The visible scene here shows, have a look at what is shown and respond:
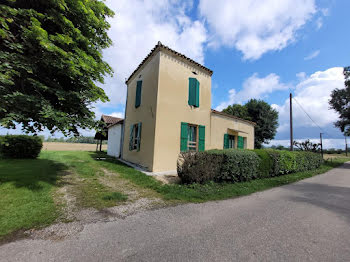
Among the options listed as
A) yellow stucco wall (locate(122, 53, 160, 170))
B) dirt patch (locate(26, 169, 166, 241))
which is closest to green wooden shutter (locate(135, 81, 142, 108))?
yellow stucco wall (locate(122, 53, 160, 170))

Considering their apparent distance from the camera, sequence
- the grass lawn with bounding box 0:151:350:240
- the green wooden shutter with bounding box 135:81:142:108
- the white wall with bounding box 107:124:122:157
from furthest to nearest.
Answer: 1. the white wall with bounding box 107:124:122:157
2. the green wooden shutter with bounding box 135:81:142:108
3. the grass lawn with bounding box 0:151:350:240

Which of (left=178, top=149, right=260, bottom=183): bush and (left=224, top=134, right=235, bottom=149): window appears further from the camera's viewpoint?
(left=224, top=134, right=235, bottom=149): window

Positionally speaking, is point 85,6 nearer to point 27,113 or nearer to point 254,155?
point 27,113

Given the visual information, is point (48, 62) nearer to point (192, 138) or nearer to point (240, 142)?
point (192, 138)

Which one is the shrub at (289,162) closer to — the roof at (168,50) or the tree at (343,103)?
the roof at (168,50)

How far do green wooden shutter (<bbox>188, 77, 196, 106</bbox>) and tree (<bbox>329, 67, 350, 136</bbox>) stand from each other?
20.3 m

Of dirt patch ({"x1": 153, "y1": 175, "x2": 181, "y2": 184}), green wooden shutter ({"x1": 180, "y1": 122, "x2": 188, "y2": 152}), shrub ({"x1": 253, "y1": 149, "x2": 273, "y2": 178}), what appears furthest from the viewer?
green wooden shutter ({"x1": 180, "y1": 122, "x2": 188, "y2": 152})

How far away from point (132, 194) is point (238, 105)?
23466 mm

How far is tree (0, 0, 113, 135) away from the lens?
3.17 meters

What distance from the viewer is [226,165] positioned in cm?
567

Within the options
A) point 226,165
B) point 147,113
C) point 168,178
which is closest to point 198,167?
point 226,165

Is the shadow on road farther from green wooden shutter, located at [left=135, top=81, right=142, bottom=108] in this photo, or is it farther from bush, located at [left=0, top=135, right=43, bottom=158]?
bush, located at [left=0, top=135, right=43, bottom=158]

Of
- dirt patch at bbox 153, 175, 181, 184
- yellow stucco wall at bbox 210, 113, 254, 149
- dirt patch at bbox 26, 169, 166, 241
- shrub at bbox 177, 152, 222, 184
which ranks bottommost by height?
dirt patch at bbox 26, 169, 166, 241

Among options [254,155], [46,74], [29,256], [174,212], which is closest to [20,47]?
[46,74]
